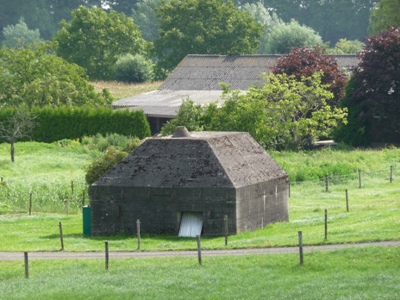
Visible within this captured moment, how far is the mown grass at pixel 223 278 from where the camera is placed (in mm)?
37875

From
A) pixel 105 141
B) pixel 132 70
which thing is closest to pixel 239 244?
pixel 105 141

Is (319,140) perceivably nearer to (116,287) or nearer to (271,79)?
(271,79)

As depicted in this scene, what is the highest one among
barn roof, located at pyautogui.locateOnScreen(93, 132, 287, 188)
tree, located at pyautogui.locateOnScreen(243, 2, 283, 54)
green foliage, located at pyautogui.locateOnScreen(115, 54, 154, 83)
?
tree, located at pyautogui.locateOnScreen(243, 2, 283, 54)

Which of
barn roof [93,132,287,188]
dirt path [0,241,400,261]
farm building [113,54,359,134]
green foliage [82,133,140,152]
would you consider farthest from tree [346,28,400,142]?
dirt path [0,241,400,261]

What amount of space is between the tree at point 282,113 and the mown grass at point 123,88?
101 ft

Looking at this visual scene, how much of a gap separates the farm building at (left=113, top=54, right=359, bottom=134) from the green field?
2441cm

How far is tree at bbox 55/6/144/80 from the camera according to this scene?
5256 inches

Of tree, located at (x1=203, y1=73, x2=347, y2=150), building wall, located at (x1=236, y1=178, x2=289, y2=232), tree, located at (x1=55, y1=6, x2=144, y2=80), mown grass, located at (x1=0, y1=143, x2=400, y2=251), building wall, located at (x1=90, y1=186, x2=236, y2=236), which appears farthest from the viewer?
tree, located at (x1=55, y1=6, x2=144, y2=80)

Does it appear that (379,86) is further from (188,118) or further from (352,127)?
(188,118)

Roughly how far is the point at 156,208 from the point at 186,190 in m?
1.65

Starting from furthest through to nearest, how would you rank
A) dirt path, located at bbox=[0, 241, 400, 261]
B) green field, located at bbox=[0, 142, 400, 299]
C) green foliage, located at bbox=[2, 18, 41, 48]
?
green foliage, located at bbox=[2, 18, 41, 48], dirt path, located at bbox=[0, 241, 400, 261], green field, located at bbox=[0, 142, 400, 299]

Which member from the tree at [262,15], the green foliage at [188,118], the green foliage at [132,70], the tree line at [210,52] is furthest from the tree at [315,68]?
the tree at [262,15]

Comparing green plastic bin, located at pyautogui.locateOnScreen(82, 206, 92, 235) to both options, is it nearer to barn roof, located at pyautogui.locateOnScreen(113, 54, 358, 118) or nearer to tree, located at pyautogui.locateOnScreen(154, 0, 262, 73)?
barn roof, located at pyautogui.locateOnScreen(113, 54, 358, 118)

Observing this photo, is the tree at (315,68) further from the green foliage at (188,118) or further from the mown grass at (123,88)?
the mown grass at (123,88)
